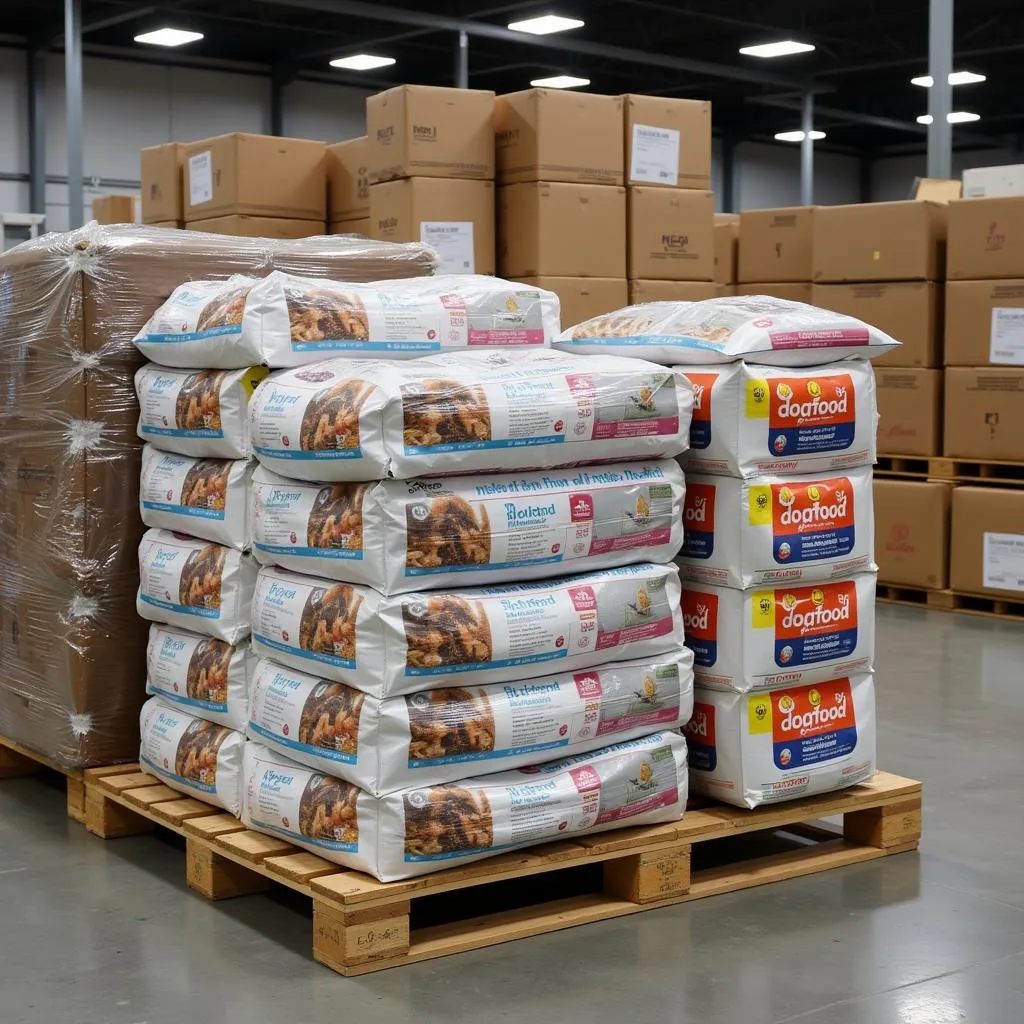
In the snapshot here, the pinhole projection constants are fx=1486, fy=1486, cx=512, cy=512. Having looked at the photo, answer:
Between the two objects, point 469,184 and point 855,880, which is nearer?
point 855,880

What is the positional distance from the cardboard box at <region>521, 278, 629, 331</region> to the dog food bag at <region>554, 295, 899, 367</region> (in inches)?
101

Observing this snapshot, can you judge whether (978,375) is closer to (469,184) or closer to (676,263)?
(676,263)

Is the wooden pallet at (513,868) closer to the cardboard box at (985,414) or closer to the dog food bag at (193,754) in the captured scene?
the dog food bag at (193,754)

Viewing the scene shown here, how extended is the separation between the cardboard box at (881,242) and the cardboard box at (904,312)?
0.05 m

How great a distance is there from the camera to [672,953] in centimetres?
310

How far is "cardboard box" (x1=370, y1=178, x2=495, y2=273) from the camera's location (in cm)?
621

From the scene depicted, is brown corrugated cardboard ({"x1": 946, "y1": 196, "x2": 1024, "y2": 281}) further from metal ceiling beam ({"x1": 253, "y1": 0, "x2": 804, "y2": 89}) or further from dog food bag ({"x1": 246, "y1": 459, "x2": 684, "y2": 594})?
metal ceiling beam ({"x1": 253, "y1": 0, "x2": 804, "y2": 89})

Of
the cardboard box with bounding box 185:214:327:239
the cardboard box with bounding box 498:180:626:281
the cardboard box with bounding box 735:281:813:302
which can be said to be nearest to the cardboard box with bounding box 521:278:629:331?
the cardboard box with bounding box 498:180:626:281

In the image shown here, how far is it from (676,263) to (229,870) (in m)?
4.09

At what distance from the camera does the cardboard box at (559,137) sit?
6254 mm

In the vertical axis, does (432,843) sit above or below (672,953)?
above

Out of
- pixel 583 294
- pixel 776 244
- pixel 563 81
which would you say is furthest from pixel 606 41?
pixel 583 294

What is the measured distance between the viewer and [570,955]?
3080 mm

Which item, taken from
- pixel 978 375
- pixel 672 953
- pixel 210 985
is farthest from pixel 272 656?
pixel 978 375
